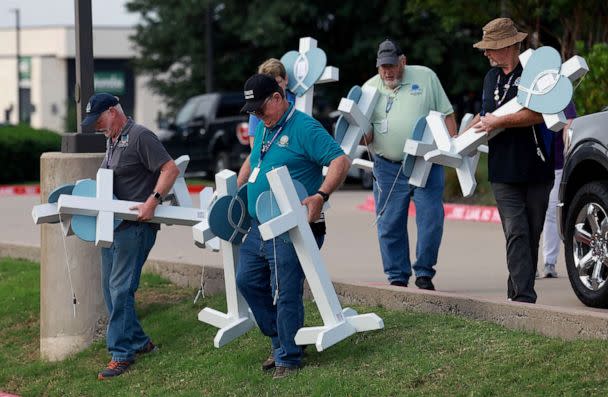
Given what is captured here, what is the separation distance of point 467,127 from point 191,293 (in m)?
2.71

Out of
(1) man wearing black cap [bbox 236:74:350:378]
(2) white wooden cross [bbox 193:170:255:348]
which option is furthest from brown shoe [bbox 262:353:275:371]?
(2) white wooden cross [bbox 193:170:255:348]

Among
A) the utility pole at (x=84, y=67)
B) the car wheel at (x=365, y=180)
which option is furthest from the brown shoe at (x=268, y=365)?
the car wheel at (x=365, y=180)

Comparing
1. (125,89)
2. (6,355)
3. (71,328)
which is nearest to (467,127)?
(71,328)

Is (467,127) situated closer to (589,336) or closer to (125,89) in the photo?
(589,336)

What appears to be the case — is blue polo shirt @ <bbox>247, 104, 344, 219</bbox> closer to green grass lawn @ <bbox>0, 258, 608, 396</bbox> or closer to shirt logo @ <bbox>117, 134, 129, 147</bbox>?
green grass lawn @ <bbox>0, 258, 608, 396</bbox>

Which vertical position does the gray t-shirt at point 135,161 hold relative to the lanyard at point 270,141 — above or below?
below

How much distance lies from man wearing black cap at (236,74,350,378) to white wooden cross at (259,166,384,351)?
Answer: 0.34 ft

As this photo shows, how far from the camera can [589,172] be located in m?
9.18

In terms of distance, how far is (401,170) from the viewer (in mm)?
9859

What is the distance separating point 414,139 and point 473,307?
1620mm

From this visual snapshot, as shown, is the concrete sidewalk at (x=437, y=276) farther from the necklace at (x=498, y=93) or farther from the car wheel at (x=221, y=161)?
the car wheel at (x=221, y=161)

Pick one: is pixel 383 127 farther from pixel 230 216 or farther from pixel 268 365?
pixel 268 365

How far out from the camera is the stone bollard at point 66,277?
31.4ft

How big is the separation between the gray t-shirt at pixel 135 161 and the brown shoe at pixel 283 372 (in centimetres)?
169
